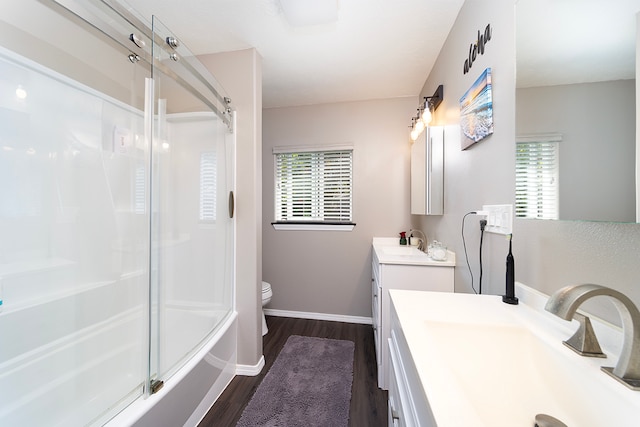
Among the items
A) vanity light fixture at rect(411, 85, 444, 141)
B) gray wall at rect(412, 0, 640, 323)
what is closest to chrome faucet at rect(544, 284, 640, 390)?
gray wall at rect(412, 0, 640, 323)

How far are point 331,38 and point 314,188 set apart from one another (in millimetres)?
1439

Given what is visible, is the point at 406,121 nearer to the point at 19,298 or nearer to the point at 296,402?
the point at 296,402

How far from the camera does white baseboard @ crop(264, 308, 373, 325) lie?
2588 mm

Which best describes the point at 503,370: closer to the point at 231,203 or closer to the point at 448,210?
the point at 448,210

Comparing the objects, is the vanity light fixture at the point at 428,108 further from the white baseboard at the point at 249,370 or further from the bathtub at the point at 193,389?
the white baseboard at the point at 249,370

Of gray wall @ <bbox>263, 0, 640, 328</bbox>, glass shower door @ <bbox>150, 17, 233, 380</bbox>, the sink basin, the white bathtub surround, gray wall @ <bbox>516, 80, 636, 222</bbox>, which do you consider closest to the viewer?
the white bathtub surround

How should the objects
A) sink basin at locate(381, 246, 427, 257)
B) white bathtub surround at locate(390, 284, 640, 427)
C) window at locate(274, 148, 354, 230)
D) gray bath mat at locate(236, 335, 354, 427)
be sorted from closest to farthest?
white bathtub surround at locate(390, 284, 640, 427)
gray bath mat at locate(236, 335, 354, 427)
sink basin at locate(381, 246, 427, 257)
window at locate(274, 148, 354, 230)

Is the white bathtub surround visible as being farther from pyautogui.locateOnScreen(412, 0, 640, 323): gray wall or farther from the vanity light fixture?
the vanity light fixture

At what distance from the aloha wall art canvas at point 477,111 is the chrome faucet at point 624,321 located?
2.78 feet

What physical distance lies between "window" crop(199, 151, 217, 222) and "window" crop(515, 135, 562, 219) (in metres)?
1.68

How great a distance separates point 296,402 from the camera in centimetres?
148

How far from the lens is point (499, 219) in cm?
102

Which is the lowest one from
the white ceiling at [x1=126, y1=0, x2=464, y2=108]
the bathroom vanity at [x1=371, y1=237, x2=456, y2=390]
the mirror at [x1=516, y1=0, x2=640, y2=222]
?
the bathroom vanity at [x1=371, y1=237, x2=456, y2=390]

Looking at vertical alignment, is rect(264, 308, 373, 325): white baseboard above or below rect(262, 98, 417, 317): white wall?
below
